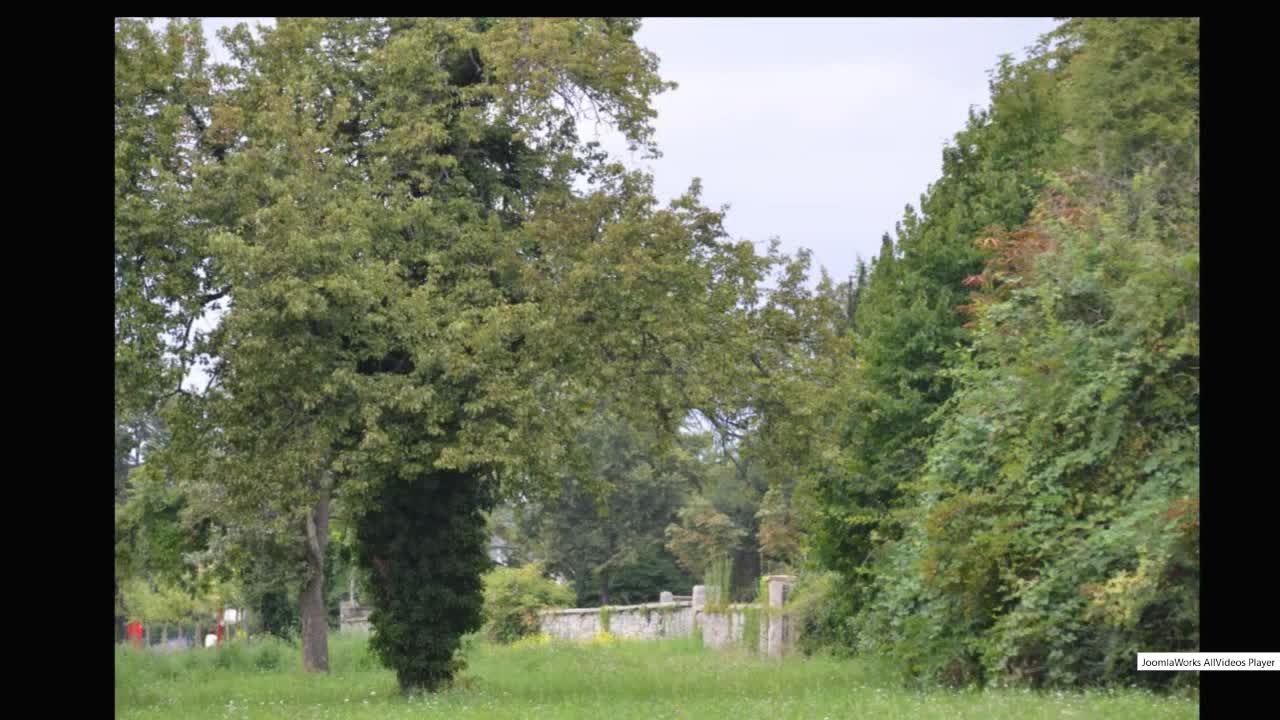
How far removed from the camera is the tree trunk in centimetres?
3250

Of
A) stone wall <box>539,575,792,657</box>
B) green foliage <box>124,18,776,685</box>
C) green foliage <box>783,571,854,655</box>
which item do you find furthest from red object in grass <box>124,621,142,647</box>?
green foliage <box>124,18,776,685</box>

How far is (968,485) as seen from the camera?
1989 cm

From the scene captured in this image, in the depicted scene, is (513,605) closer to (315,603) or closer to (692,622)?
(692,622)

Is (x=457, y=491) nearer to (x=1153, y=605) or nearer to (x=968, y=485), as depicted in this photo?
(x=968, y=485)

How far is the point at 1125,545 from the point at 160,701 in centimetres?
1502

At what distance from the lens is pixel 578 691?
22484 millimetres

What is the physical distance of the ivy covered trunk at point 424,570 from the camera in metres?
23.2

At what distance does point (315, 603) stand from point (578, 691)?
13.0 metres

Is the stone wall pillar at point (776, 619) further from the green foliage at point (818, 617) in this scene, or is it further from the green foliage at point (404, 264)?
the green foliage at point (404, 264)

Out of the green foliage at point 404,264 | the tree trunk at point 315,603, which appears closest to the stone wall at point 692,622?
the tree trunk at point 315,603

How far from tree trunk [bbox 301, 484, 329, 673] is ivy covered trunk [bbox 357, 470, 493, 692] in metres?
9.11

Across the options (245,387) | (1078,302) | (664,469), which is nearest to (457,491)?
(245,387)
